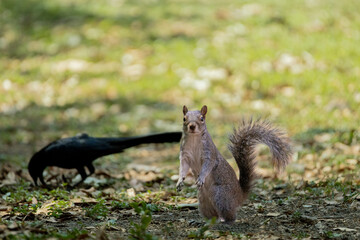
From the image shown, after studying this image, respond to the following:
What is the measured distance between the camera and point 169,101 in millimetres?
9789

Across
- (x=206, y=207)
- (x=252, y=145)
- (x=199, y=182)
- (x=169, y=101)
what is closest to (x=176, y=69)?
(x=169, y=101)

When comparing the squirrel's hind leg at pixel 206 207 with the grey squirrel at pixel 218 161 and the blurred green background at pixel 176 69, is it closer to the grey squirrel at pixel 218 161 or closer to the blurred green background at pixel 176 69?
the grey squirrel at pixel 218 161

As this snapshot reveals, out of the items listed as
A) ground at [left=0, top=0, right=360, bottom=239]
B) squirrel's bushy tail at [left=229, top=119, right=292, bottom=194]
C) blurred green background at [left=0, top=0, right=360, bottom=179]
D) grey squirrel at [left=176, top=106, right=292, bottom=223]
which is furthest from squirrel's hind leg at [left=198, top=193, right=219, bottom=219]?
blurred green background at [left=0, top=0, right=360, bottom=179]

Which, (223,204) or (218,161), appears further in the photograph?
(218,161)

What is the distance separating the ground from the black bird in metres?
0.25

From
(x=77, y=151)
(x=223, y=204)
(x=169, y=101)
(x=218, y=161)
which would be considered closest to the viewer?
(x=223, y=204)

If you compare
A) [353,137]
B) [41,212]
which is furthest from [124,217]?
[353,137]

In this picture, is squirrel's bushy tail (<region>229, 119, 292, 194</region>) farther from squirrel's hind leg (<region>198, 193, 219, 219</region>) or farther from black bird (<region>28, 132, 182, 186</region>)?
black bird (<region>28, 132, 182, 186</region>)

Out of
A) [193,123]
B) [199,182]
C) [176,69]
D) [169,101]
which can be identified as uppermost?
[176,69]

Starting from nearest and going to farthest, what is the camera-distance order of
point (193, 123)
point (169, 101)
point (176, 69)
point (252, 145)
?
1. point (193, 123)
2. point (252, 145)
3. point (169, 101)
4. point (176, 69)

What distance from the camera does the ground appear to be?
4027 mm

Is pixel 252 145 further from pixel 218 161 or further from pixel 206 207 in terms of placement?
pixel 206 207

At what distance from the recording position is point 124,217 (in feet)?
13.6

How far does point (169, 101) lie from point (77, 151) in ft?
14.6
